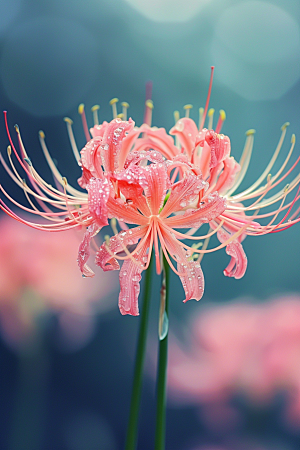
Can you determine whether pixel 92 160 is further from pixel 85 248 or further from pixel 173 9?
pixel 173 9

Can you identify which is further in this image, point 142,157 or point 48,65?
point 48,65

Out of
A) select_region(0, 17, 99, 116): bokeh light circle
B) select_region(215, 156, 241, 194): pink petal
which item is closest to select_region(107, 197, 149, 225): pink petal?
select_region(215, 156, 241, 194): pink petal

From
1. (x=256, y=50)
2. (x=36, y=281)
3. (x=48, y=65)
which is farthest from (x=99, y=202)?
(x=256, y=50)

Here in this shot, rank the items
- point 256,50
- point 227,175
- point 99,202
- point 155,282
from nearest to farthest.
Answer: point 99,202
point 227,175
point 155,282
point 256,50

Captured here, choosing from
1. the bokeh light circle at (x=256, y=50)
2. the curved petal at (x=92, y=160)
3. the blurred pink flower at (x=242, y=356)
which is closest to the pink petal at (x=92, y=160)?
the curved petal at (x=92, y=160)

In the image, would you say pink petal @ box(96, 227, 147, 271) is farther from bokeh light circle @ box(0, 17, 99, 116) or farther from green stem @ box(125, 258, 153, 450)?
bokeh light circle @ box(0, 17, 99, 116)

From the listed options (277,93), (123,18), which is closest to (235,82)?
(277,93)
